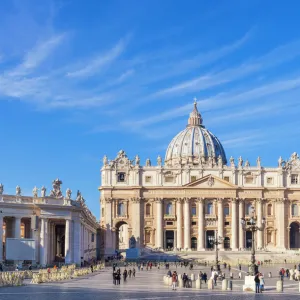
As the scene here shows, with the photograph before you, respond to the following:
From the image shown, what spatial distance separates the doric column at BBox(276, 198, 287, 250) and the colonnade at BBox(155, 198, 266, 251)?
2590 millimetres

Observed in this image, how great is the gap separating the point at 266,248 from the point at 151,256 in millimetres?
20987

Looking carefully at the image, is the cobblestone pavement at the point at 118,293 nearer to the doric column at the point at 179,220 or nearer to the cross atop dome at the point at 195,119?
the doric column at the point at 179,220

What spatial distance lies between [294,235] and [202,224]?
16610mm

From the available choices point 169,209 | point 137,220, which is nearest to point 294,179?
point 169,209

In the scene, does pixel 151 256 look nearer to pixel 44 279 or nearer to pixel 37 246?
pixel 37 246

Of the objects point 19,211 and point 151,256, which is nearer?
point 19,211

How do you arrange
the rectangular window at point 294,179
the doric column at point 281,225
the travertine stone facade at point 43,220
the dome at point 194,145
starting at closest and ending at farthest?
the travertine stone facade at point 43,220 < the doric column at point 281,225 < the rectangular window at point 294,179 < the dome at point 194,145

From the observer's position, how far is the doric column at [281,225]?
343 feet

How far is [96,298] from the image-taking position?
31.9m

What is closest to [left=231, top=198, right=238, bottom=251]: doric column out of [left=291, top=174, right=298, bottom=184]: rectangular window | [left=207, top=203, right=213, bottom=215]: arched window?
[left=207, top=203, right=213, bottom=215]: arched window

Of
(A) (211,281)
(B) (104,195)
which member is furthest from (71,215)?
(B) (104,195)

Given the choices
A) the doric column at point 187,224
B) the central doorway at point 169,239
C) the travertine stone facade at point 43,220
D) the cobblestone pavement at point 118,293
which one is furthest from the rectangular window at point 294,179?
the cobblestone pavement at point 118,293

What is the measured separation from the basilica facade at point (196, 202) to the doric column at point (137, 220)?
0.15m

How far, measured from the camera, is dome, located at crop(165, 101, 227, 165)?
14062 cm
